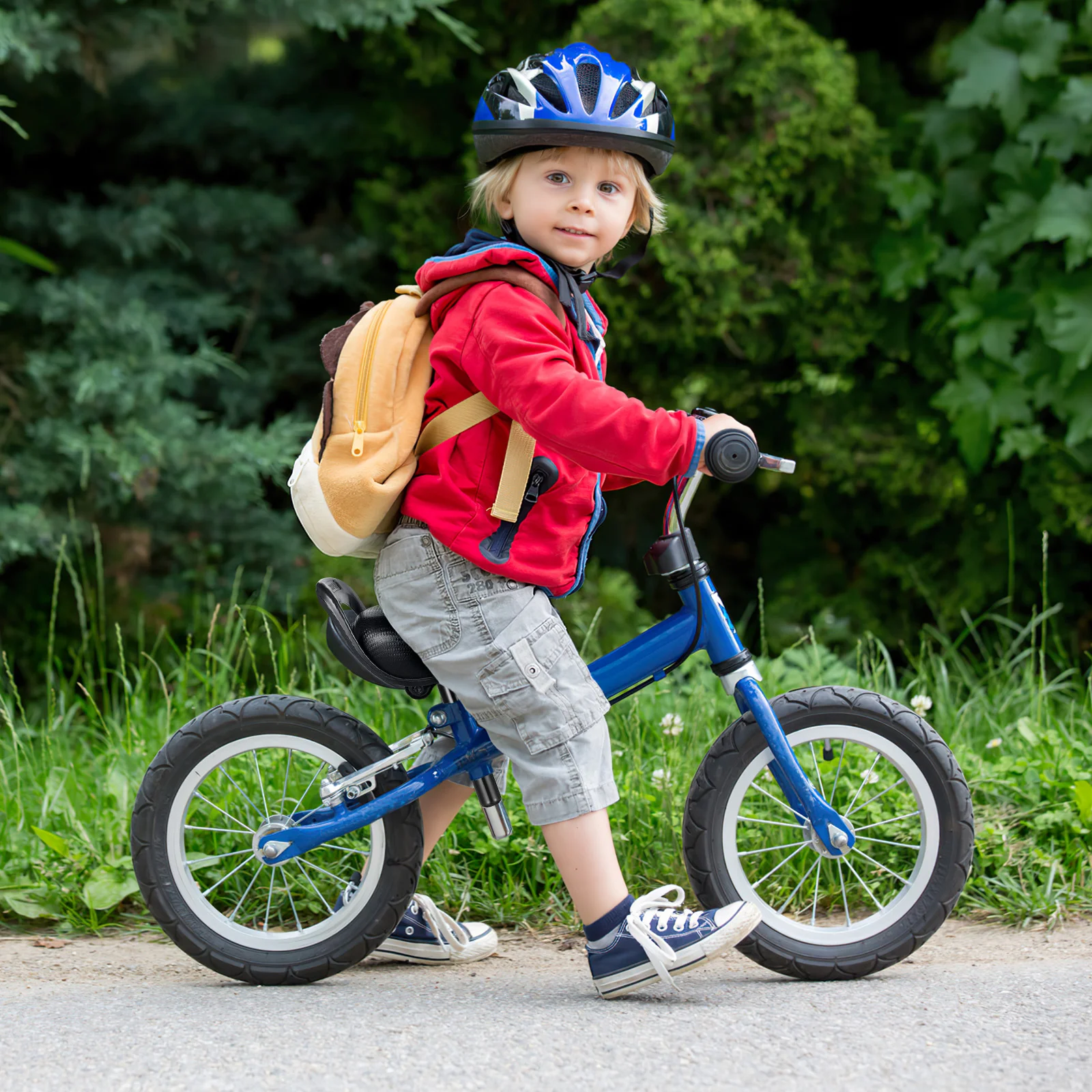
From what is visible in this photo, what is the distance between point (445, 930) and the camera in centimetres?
281

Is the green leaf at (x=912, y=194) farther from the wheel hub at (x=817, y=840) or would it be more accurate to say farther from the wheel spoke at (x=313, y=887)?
the wheel spoke at (x=313, y=887)

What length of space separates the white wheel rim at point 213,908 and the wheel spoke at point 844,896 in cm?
96

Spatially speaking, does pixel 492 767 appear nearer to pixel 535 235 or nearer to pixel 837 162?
pixel 535 235

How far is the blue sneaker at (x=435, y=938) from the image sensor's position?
2816mm

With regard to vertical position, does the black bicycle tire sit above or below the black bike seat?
below

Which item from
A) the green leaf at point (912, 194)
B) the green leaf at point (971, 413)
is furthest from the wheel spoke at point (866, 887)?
the green leaf at point (912, 194)

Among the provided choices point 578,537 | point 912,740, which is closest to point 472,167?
point 578,537

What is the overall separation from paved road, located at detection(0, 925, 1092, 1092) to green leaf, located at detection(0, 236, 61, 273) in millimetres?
2296

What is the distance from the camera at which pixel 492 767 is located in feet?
8.63

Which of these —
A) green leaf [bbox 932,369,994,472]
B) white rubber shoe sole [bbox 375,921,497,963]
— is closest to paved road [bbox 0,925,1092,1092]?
white rubber shoe sole [bbox 375,921,497,963]

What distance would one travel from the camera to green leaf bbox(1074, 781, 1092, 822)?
309 cm

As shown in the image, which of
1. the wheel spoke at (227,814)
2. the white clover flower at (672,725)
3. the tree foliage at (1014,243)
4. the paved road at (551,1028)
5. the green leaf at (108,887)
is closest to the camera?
the paved road at (551,1028)

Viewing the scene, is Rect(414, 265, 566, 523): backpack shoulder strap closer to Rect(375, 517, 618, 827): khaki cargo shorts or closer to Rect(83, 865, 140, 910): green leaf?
Rect(375, 517, 618, 827): khaki cargo shorts

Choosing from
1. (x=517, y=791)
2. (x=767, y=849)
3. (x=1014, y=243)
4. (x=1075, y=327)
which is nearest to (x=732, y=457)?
(x=767, y=849)
